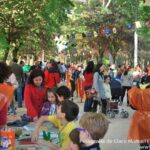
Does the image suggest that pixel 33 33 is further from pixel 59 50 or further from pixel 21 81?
pixel 59 50

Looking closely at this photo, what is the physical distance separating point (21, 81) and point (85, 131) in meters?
13.2

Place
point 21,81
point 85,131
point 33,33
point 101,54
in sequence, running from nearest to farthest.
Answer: point 85,131 < point 21,81 < point 33,33 < point 101,54

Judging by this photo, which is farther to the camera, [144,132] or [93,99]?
[93,99]

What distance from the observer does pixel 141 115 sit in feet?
21.3

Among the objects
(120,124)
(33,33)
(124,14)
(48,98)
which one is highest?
(124,14)

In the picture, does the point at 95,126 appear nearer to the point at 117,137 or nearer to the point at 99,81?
the point at 117,137

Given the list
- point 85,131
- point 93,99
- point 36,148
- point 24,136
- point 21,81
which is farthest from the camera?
point 21,81

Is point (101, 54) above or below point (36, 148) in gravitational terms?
above

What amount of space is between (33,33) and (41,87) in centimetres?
1723

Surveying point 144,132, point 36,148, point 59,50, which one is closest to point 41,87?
point 36,148

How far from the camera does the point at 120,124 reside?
1294 centimetres

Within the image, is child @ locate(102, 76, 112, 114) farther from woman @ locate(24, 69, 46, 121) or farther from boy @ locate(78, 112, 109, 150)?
boy @ locate(78, 112, 109, 150)

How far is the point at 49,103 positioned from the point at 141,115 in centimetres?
234

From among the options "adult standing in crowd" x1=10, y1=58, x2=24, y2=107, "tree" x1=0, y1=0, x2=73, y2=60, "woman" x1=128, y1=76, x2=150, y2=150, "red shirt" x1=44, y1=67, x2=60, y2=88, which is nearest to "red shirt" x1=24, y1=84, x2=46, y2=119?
"woman" x1=128, y1=76, x2=150, y2=150
